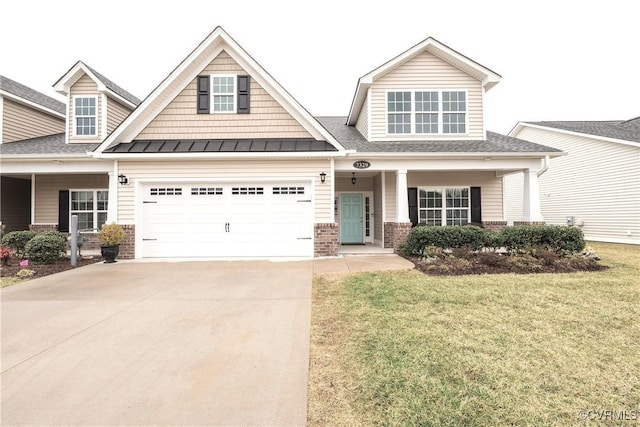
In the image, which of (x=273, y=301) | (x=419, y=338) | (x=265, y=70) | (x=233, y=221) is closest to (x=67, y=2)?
(x=265, y=70)

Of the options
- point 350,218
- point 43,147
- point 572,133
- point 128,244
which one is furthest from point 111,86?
point 572,133

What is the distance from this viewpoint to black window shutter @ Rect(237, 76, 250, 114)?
421 inches

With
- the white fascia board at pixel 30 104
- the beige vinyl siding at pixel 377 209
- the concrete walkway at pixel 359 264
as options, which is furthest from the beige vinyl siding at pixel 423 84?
the white fascia board at pixel 30 104

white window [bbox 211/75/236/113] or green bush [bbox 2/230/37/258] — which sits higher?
white window [bbox 211/75/236/113]

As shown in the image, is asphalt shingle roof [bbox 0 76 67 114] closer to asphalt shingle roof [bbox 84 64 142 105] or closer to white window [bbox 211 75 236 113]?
asphalt shingle roof [bbox 84 64 142 105]

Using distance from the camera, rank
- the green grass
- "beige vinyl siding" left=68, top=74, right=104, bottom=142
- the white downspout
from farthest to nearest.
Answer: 1. "beige vinyl siding" left=68, top=74, right=104, bottom=142
2. the white downspout
3. the green grass

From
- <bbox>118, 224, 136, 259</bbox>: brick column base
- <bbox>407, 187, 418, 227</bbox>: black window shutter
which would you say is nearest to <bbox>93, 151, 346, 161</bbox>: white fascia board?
<bbox>118, 224, 136, 259</bbox>: brick column base

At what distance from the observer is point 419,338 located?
12.5 ft

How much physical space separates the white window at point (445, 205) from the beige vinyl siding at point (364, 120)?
3.38m

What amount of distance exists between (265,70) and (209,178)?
4.01 metres

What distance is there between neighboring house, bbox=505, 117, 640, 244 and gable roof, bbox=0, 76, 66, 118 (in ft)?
83.4

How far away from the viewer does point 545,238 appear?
9547mm

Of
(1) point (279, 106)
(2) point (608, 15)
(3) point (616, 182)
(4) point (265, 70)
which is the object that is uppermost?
(2) point (608, 15)

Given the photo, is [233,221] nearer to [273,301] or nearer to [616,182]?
[273,301]
